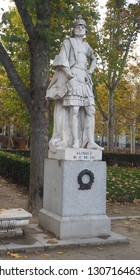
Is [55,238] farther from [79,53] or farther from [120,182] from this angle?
[120,182]

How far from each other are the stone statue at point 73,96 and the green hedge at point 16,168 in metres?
7.01

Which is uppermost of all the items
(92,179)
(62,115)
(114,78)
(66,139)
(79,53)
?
(114,78)

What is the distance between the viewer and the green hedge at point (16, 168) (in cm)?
1475

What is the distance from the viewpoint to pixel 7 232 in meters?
Result: 6.91

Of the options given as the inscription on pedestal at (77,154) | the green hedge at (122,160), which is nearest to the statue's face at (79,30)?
the inscription on pedestal at (77,154)

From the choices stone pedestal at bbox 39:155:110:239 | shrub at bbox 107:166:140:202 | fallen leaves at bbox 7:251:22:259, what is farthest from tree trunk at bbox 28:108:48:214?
fallen leaves at bbox 7:251:22:259

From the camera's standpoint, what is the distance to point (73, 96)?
738 centimetres

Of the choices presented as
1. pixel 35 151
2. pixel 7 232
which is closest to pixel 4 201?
pixel 35 151

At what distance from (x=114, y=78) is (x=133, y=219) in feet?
54.6

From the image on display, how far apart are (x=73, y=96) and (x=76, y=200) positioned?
6.35 ft

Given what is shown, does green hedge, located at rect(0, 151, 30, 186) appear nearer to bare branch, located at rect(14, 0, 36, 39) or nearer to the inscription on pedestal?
bare branch, located at rect(14, 0, 36, 39)

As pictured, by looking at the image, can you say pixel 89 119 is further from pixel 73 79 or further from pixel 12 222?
pixel 12 222

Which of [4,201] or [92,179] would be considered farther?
[4,201]

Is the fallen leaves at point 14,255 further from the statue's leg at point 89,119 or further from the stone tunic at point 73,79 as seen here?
the stone tunic at point 73,79
